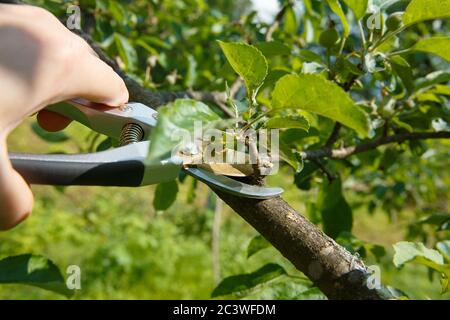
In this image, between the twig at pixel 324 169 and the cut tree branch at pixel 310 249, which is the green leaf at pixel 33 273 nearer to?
the cut tree branch at pixel 310 249

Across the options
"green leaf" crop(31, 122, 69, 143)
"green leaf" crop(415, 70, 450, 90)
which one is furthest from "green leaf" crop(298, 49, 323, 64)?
"green leaf" crop(31, 122, 69, 143)

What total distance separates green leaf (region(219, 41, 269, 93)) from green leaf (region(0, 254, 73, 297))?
414 mm

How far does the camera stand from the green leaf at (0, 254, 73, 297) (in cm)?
78

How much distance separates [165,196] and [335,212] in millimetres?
357

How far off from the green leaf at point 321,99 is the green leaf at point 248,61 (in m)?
0.07

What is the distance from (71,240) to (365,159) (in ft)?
7.85

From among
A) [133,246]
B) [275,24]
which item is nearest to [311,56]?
[275,24]

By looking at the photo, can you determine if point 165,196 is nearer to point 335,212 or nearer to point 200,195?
point 335,212

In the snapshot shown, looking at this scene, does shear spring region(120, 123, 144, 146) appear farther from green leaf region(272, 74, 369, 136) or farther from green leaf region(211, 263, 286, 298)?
green leaf region(211, 263, 286, 298)

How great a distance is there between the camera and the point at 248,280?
0.92 meters

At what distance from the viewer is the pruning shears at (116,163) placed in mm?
520

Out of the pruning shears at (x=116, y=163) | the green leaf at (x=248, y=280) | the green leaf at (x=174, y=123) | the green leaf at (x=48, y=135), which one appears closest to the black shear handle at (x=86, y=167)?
the pruning shears at (x=116, y=163)

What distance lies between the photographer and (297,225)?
1.87 ft

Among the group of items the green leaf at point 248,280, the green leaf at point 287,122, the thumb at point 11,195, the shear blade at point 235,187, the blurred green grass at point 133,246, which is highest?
the green leaf at point 287,122
